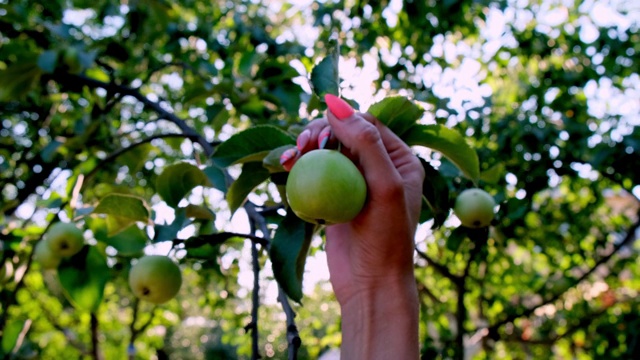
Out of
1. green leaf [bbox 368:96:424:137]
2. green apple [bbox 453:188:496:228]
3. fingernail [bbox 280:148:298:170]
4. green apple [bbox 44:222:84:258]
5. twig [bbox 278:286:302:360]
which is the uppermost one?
green apple [bbox 453:188:496:228]

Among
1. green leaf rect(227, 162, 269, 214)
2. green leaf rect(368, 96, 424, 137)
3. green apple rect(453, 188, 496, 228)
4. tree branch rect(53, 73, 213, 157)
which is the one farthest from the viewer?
tree branch rect(53, 73, 213, 157)

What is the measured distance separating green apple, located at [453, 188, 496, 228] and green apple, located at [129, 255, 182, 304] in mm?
763

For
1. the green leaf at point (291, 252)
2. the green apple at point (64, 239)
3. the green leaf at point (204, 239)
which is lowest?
the green leaf at point (291, 252)

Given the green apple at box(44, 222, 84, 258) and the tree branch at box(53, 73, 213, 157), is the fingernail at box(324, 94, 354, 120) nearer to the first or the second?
the tree branch at box(53, 73, 213, 157)

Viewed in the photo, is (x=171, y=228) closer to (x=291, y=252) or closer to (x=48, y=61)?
(x=291, y=252)

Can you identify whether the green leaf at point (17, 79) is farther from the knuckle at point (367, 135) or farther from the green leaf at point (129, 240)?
the knuckle at point (367, 135)

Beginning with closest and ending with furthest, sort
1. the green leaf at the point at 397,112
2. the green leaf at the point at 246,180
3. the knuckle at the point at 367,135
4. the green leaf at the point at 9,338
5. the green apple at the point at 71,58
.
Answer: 1. the knuckle at the point at 367,135
2. the green leaf at the point at 397,112
3. the green leaf at the point at 246,180
4. the green leaf at the point at 9,338
5. the green apple at the point at 71,58

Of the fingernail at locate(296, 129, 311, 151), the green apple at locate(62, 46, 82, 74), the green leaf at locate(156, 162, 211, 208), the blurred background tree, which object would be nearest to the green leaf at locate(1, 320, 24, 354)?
the blurred background tree

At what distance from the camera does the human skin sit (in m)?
0.87

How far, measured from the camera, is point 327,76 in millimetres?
1056

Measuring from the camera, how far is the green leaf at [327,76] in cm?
102

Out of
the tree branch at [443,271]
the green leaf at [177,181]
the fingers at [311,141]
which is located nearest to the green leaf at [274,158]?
the fingers at [311,141]

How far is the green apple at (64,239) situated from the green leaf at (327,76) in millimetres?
888

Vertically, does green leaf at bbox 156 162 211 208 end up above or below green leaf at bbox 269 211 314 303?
above
